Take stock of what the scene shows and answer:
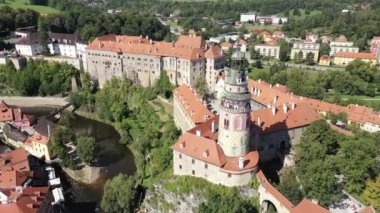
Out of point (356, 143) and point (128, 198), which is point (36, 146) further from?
point (356, 143)

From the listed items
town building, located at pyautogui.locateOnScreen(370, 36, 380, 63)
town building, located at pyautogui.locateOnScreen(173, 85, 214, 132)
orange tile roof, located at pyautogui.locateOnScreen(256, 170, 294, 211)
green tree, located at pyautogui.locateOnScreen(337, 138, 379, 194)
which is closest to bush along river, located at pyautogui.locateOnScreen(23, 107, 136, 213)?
town building, located at pyautogui.locateOnScreen(173, 85, 214, 132)

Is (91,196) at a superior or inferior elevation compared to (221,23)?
inferior

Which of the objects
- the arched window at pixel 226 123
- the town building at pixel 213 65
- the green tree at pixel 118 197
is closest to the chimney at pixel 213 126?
the arched window at pixel 226 123

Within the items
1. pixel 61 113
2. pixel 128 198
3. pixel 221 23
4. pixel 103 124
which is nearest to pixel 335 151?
pixel 128 198

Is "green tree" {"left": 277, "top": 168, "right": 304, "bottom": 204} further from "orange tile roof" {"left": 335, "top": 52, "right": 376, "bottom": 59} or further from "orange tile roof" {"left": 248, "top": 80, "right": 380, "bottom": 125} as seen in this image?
"orange tile roof" {"left": 335, "top": 52, "right": 376, "bottom": 59}

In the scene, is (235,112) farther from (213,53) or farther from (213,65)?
(213,53)
